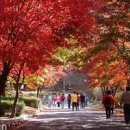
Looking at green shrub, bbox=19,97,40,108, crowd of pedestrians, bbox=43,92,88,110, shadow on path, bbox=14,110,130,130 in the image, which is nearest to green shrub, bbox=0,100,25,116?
shadow on path, bbox=14,110,130,130

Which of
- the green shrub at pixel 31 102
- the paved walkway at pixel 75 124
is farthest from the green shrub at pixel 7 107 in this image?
the green shrub at pixel 31 102

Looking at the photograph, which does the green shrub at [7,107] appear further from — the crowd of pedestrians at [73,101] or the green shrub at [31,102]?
the crowd of pedestrians at [73,101]

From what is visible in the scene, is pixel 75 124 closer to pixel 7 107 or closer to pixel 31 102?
pixel 7 107

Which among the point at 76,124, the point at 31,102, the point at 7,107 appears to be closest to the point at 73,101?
the point at 31,102

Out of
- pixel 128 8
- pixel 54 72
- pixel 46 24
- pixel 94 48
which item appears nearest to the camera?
pixel 46 24

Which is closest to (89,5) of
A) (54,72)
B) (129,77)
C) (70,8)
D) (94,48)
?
(70,8)

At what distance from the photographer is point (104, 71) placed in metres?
44.5

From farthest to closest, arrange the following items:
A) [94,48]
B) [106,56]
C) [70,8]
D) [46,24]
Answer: [106,56] → [94,48] → [46,24] → [70,8]

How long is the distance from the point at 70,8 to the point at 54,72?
30455 mm

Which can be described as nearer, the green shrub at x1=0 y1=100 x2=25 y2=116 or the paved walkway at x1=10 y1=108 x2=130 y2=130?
the paved walkway at x1=10 y1=108 x2=130 y2=130

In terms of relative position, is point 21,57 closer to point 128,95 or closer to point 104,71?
point 128,95

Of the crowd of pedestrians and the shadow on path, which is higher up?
the crowd of pedestrians

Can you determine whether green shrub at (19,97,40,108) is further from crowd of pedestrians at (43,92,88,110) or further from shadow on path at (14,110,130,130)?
shadow on path at (14,110,130,130)

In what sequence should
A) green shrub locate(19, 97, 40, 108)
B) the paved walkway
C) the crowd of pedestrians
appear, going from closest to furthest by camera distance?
1. the paved walkway
2. green shrub locate(19, 97, 40, 108)
3. the crowd of pedestrians
